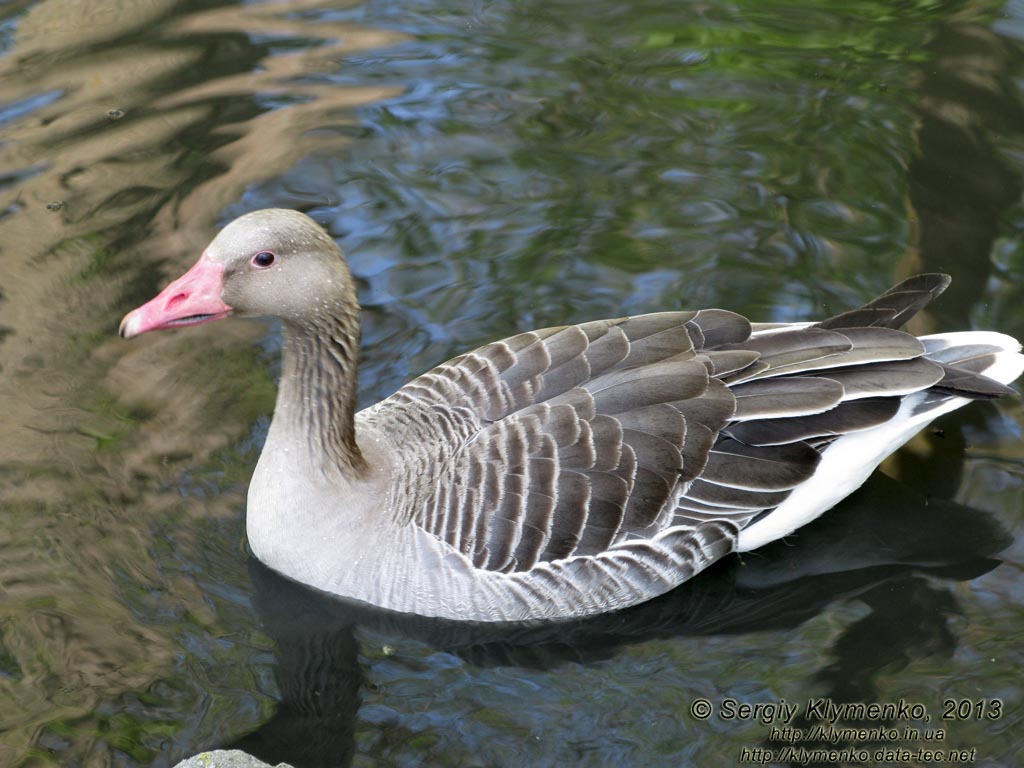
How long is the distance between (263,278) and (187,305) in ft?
1.29

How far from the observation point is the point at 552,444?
238 inches

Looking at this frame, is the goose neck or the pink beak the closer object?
the pink beak

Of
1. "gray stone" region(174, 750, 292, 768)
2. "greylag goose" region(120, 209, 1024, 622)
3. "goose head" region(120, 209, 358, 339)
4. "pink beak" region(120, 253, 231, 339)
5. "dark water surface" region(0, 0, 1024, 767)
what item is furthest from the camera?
"greylag goose" region(120, 209, 1024, 622)

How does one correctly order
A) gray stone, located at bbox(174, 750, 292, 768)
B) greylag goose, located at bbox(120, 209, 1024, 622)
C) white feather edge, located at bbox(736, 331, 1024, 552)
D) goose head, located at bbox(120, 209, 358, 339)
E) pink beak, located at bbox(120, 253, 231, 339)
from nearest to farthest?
gray stone, located at bbox(174, 750, 292, 768) < pink beak, located at bbox(120, 253, 231, 339) < goose head, located at bbox(120, 209, 358, 339) < greylag goose, located at bbox(120, 209, 1024, 622) < white feather edge, located at bbox(736, 331, 1024, 552)

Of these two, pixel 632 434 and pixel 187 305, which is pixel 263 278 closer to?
pixel 187 305

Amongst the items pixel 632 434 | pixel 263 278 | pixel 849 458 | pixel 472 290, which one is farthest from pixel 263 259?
pixel 849 458

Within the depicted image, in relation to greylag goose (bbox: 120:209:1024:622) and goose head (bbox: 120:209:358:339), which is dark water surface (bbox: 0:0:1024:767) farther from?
goose head (bbox: 120:209:358:339)

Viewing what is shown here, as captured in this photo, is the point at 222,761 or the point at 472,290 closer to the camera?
the point at 222,761

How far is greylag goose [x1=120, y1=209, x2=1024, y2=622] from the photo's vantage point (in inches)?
237

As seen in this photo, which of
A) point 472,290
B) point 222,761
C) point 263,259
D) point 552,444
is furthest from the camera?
point 472,290

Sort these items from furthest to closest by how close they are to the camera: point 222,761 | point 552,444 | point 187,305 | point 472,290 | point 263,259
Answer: point 472,290 < point 552,444 < point 263,259 < point 187,305 < point 222,761

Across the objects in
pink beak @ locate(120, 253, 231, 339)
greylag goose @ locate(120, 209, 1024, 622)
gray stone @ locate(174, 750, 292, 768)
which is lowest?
gray stone @ locate(174, 750, 292, 768)

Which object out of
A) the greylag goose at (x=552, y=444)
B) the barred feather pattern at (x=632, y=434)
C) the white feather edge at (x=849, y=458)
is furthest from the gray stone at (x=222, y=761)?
the white feather edge at (x=849, y=458)

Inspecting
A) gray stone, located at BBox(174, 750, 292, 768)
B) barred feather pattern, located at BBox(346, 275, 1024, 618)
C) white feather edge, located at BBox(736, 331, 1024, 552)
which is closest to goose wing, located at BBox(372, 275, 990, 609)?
barred feather pattern, located at BBox(346, 275, 1024, 618)
